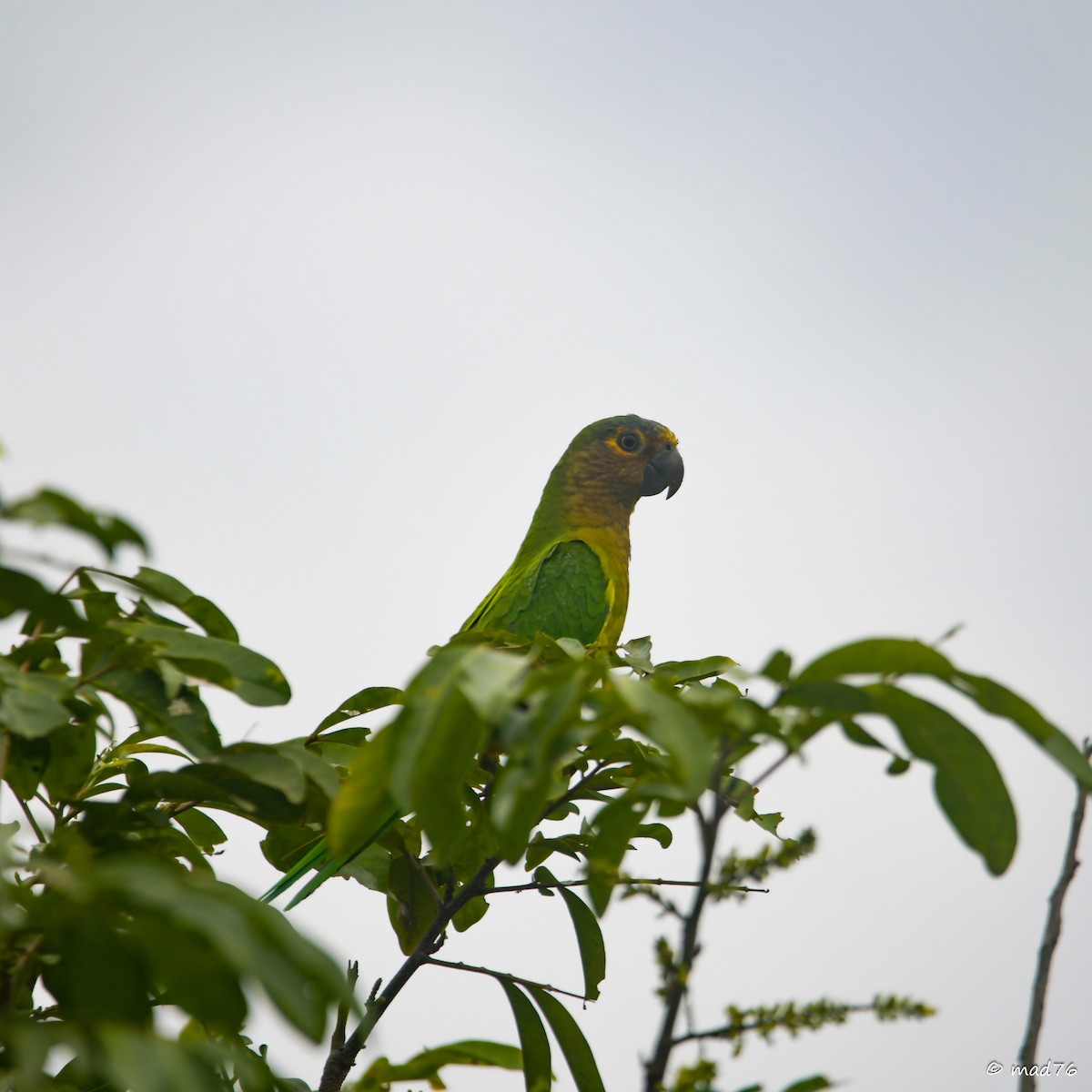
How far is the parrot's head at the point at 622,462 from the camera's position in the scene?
530cm

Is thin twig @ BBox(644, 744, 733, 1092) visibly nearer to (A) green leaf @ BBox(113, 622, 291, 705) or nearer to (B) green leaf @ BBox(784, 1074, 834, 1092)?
(B) green leaf @ BBox(784, 1074, 834, 1092)

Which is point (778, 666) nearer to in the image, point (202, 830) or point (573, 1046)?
point (573, 1046)

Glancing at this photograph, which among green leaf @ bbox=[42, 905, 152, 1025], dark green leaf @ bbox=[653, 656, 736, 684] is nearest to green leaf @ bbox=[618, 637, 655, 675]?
dark green leaf @ bbox=[653, 656, 736, 684]

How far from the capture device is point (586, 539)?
4.92m

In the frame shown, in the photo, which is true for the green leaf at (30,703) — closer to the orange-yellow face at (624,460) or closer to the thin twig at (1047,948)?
the thin twig at (1047,948)

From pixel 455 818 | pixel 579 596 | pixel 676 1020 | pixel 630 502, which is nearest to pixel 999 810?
pixel 676 1020

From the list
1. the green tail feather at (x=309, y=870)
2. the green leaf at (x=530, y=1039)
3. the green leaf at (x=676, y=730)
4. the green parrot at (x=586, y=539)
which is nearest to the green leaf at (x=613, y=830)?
the green leaf at (x=676, y=730)

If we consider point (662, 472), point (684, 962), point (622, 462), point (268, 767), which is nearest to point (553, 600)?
point (622, 462)

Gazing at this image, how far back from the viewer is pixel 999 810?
3.69 ft

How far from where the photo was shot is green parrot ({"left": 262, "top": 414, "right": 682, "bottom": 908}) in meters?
4.38

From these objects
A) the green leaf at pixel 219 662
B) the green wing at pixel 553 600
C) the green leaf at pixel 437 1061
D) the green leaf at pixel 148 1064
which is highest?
the green wing at pixel 553 600

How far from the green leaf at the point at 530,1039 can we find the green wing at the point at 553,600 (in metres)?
2.32

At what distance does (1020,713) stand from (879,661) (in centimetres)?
14

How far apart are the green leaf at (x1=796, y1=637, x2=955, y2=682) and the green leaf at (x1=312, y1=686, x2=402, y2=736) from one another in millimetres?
1040
